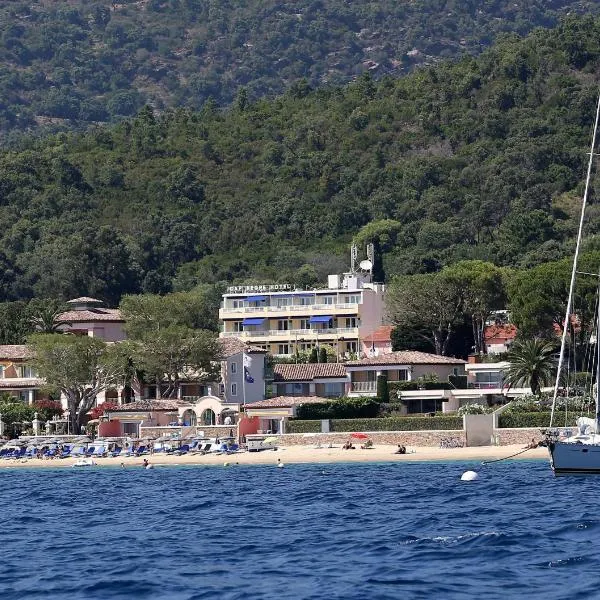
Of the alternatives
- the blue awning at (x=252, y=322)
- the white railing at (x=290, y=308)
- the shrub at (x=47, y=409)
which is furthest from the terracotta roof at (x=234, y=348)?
the white railing at (x=290, y=308)

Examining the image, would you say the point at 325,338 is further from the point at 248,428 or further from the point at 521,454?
the point at 521,454

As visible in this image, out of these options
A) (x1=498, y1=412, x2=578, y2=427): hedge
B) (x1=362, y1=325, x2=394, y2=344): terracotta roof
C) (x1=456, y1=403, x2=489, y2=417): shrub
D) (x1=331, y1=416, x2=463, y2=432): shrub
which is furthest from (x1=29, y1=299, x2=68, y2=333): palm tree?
(x1=498, y1=412, x2=578, y2=427): hedge

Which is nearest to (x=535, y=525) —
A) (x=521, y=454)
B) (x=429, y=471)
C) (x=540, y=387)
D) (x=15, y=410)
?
(x=429, y=471)

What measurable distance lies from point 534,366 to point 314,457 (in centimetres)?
1670

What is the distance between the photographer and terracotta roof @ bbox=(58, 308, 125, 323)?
134875mm

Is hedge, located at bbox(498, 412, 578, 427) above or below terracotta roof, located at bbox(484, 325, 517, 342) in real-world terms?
below

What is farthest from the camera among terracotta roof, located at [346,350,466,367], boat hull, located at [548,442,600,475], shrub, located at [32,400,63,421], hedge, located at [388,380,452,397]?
shrub, located at [32,400,63,421]

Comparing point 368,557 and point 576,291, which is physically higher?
point 576,291

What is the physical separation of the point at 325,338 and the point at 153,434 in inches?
1230

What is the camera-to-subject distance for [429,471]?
80812mm

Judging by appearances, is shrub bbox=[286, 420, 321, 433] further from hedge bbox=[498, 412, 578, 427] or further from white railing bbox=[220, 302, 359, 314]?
white railing bbox=[220, 302, 359, 314]

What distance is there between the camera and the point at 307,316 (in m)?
136

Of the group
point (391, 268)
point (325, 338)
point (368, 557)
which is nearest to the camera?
point (368, 557)

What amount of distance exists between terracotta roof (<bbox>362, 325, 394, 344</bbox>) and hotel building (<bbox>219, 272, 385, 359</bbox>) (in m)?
1.60
